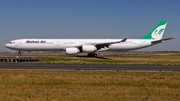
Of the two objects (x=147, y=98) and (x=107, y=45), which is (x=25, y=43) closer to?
(x=107, y=45)

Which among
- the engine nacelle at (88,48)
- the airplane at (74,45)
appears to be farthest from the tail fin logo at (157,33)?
the engine nacelle at (88,48)

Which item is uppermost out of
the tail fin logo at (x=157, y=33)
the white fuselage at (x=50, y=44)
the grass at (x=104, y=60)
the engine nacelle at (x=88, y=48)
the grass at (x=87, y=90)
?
the tail fin logo at (x=157, y=33)

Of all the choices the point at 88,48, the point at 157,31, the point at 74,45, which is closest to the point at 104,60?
the point at 88,48

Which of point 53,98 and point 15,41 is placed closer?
A: point 53,98

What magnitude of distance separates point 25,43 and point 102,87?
4294cm

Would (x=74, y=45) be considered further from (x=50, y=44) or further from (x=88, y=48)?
(x=50, y=44)

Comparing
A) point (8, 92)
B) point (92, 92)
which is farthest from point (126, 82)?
point (8, 92)

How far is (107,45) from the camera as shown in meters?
56.2

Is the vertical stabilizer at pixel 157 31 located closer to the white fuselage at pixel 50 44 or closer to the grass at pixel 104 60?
the white fuselage at pixel 50 44

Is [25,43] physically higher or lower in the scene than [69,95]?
higher

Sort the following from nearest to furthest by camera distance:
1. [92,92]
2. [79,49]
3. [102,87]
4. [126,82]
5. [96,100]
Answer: [96,100]
[92,92]
[102,87]
[126,82]
[79,49]

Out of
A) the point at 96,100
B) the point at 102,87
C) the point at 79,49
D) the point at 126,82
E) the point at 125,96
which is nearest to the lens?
the point at 96,100

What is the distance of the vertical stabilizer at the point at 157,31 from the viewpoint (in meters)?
63.4

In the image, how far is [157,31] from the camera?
6341 centimetres
